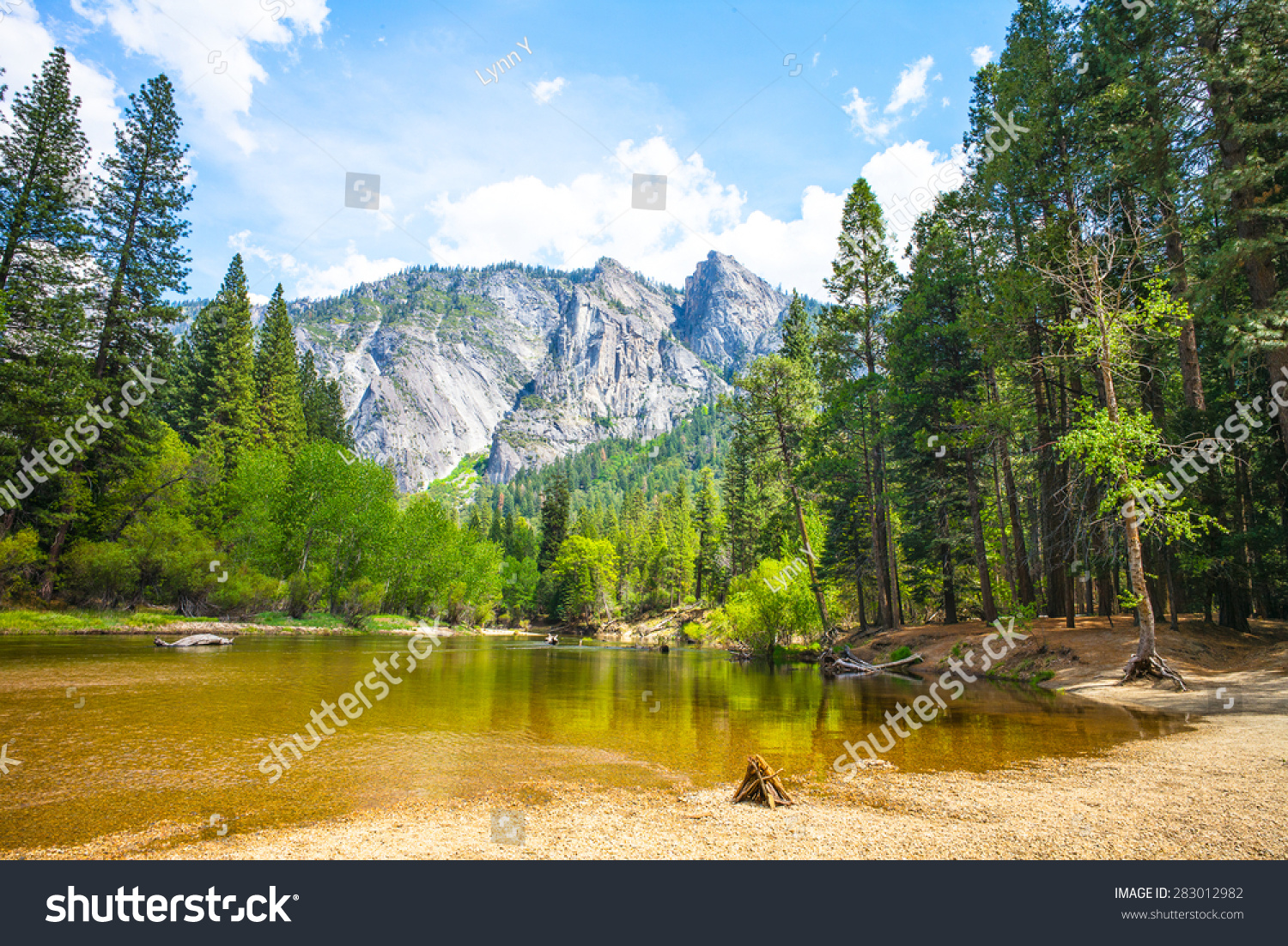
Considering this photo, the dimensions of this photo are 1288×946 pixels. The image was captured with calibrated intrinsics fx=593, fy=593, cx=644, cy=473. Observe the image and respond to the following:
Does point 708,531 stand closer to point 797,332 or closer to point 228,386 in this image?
point 797,332

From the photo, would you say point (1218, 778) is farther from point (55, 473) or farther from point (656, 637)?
point (656, 637)

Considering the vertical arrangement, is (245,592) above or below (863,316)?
below

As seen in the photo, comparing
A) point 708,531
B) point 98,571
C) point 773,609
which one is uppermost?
point 708,531

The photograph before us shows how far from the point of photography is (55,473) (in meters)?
25.3

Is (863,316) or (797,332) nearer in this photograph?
(863,316)

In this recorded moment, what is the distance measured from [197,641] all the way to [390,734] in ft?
63.5

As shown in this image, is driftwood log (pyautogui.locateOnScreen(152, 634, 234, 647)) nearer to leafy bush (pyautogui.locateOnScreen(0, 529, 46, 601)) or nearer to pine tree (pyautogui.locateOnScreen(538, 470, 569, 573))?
leafy bush (pyautogui.locateOnScreen(0, 529, 46, 601))

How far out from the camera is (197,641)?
950 inches

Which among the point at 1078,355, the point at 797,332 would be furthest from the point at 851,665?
the point at 797,332

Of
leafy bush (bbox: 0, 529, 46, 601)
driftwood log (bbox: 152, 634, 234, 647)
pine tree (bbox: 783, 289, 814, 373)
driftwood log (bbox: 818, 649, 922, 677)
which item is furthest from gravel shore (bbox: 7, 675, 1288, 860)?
pine tree (bbox: 783, 289, 814, 373)

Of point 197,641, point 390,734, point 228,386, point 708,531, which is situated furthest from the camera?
point 708,531

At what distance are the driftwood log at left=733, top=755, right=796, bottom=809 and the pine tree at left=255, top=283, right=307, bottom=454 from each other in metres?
51.4
